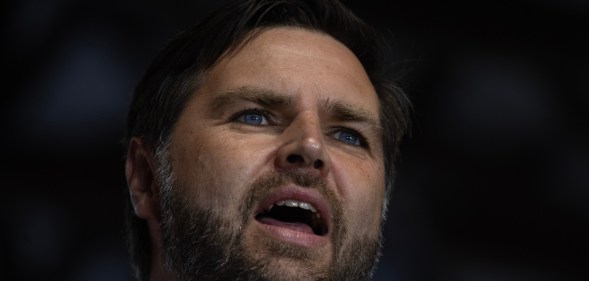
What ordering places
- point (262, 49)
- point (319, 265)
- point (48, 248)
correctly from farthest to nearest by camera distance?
point (48, 248)
point (262, 49)
point (319, 265)

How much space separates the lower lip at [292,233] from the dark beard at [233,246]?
1 cm

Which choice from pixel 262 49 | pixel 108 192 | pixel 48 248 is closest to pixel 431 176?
pixel 262 49

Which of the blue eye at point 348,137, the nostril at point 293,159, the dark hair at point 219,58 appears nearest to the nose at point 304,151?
the nostril at point 293,159

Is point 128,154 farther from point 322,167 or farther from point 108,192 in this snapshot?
point 322,167

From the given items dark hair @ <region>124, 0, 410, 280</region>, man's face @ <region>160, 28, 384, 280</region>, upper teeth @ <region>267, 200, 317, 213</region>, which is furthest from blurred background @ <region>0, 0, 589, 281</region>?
upper teeth @ <region>267, 200, 317, 213</region>

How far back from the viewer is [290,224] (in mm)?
1486

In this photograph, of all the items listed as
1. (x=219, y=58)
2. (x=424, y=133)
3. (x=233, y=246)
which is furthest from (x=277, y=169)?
(x=424, y=133)

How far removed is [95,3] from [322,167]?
2.31 feet

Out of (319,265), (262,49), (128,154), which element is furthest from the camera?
(128,154)

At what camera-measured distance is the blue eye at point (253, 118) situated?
1.58 meters

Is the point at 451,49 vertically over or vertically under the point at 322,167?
over

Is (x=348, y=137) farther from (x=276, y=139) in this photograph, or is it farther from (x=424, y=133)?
(x=424, y=133)

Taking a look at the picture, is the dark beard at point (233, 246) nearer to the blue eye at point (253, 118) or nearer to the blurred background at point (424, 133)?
the blue eye at point (253, 118)

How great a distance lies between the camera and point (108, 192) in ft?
6.34
